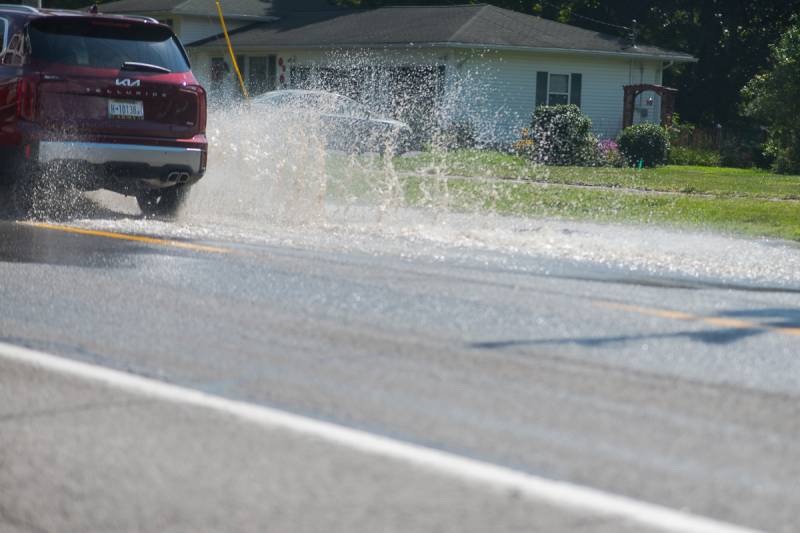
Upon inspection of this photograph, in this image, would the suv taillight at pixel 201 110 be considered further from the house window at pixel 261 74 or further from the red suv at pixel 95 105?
the house window at pixel 261 74

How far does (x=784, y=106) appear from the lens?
33281 mm

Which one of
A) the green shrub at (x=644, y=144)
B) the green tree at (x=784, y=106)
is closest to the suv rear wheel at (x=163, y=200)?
the green shrub at (x=644, y=144)

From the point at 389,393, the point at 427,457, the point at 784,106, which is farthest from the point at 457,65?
the point at 427,457

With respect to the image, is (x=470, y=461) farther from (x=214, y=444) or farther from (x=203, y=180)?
(x=203, y=180)

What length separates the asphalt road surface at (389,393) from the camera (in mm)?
4242

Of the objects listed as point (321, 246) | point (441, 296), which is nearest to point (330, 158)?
point (321, 246)

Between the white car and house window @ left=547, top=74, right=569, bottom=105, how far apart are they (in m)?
8.20

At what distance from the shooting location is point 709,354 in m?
6.59

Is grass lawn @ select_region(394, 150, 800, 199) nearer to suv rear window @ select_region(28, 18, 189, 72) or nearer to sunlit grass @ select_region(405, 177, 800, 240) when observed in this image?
sunlit grass @ select_region(405, 177, 800, 240)

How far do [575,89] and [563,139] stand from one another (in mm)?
7722

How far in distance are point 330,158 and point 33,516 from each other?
60.9ft

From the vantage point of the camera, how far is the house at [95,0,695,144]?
35094mm

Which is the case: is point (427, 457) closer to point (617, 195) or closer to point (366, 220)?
point (366, 220)

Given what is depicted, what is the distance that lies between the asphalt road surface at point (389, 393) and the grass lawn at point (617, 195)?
621cm
